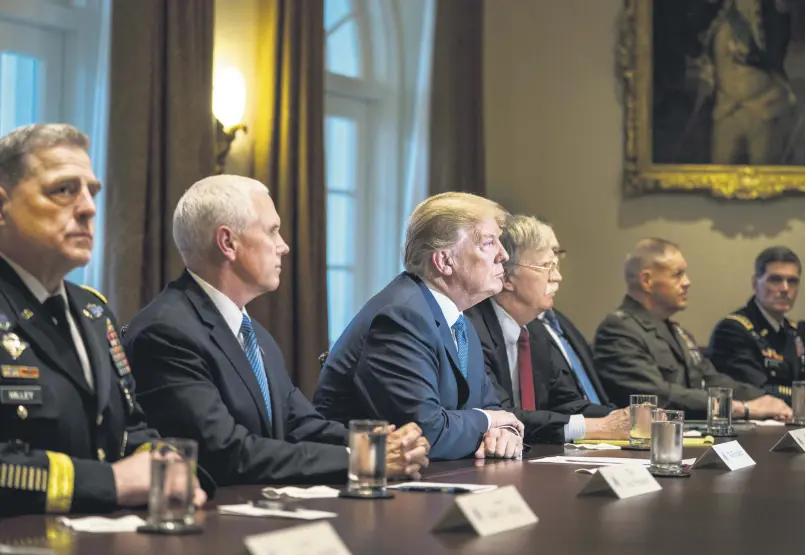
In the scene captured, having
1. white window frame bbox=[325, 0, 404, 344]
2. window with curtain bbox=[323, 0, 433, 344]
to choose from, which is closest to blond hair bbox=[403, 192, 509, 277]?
window with curtain bbox=[323, 0, 433, 344]

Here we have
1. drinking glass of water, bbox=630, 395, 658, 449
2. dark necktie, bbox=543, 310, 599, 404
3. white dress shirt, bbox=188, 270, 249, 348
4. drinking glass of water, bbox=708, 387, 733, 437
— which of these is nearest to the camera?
white dress shirt, bbox=188, 270, 249, 348

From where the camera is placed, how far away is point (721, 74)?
9.27 m

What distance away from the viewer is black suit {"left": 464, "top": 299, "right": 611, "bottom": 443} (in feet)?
14.6

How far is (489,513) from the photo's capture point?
7.59ft

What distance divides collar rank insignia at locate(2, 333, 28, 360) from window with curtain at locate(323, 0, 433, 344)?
533cm

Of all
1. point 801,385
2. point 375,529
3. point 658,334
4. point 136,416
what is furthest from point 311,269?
point 375,529

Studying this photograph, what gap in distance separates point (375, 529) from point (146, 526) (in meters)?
0.38

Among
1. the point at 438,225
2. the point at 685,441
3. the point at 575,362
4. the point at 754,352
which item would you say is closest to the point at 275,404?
the point at 438,225

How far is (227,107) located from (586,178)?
3.32 metres

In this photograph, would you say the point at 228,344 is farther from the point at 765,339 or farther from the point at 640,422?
the point at 765,339

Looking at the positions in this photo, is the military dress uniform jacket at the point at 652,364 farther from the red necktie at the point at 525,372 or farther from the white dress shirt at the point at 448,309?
the white dress shirt at the point at 448,309

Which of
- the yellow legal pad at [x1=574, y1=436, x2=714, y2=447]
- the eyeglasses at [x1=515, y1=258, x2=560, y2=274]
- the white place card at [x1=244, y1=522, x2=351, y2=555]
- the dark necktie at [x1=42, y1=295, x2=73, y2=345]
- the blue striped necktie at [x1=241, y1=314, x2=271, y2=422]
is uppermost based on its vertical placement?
A: the eyeglasses at [x1=515, y1=258, x2=560, y2=274]

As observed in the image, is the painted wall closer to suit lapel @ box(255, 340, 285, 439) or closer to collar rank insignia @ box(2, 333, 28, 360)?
suit lapel @ box(255, 340, 285, 439)

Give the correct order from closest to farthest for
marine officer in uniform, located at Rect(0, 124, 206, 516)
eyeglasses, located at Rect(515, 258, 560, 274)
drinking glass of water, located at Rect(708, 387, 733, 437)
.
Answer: marine officer in uniform, located at Rect(0, 124, 206, 516), drinking glass of water, located at Rect(708, 387, 733, 437), eyeglasses, located at Rect(515, 258, 560, 274)
